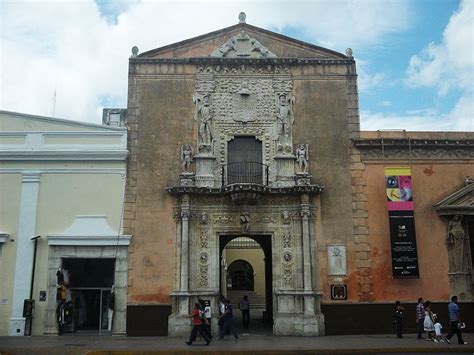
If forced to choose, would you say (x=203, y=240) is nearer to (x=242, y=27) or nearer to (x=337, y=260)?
(x=337, y=260)

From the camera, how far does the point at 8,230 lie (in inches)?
762

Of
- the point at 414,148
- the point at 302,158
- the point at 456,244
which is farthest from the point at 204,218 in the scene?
the point at 456,244

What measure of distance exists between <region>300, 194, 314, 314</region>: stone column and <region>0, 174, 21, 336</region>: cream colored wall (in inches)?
443

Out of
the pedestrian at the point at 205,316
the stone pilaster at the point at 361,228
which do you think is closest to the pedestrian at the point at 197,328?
the pedestrian at the point at 205,316

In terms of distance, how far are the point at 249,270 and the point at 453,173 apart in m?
21.2

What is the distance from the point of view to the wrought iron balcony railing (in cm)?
2016

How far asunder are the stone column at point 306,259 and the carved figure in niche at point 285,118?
260 centimetres

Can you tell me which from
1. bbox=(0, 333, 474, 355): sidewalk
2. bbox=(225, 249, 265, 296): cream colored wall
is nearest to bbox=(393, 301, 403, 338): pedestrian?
bbox=(0, 333, 474, 355): sidewalk

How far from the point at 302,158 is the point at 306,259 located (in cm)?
409

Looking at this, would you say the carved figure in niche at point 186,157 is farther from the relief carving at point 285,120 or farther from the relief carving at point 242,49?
the relief carving at point 242,49

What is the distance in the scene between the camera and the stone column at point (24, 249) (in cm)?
1850

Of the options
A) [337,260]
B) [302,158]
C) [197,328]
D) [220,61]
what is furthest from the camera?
[220,61]

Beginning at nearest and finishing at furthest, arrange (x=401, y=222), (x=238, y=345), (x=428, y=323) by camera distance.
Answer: (x=238, y=345)
(x=428, y=323)
(x=401, y=222)

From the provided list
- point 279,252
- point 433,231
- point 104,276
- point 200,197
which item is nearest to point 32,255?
point 104,276
